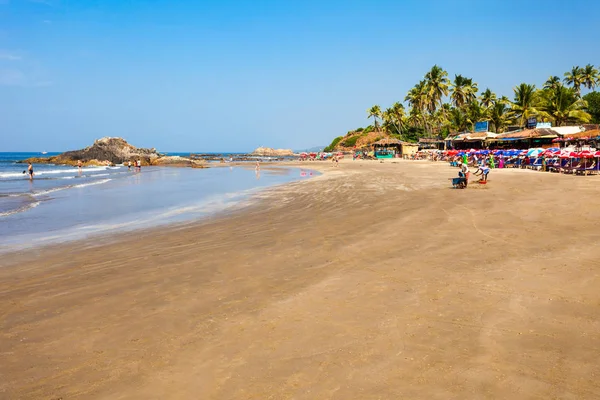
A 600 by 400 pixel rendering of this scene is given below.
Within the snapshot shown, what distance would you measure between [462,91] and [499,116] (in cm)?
1444

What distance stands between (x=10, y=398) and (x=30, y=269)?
185 inches

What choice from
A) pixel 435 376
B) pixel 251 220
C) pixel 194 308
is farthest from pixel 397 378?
pixel 251 220

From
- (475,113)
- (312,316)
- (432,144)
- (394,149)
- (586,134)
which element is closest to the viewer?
(312,316)

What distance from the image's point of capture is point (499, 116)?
184 feet

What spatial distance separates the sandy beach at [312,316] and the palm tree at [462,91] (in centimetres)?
6612

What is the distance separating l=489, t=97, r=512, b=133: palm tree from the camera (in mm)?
55656

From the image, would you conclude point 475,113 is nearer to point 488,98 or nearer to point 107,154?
point 488,98

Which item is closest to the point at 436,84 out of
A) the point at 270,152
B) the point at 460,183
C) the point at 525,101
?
the point at 525,101

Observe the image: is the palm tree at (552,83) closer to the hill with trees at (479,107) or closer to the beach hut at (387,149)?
the hill with trees at (479,107)

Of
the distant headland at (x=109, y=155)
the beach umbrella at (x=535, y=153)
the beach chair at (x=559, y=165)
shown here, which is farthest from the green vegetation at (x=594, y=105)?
the distant headland at (x=109, y=155)

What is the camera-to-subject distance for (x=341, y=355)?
3.79m

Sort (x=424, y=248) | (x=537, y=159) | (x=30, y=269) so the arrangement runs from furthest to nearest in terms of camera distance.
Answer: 1. (x=537, y=159)
2. (x=424, y=248)
3. (x=30, y=269)

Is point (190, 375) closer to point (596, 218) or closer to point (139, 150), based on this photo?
point (596, 218)

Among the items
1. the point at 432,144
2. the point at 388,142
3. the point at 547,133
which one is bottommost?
the point at 547,133
